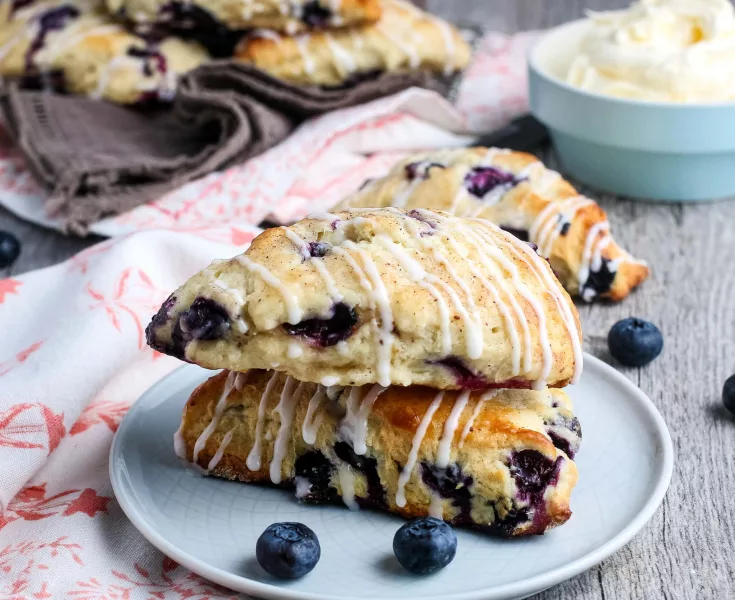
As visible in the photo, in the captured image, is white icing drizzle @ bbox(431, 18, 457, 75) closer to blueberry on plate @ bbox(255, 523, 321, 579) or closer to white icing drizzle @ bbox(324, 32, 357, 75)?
white icing drizzle @ bbox(324, 32, 357, 75)

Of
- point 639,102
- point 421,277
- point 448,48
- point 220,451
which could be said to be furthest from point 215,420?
point 448,48

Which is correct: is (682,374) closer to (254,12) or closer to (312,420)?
(312,420)

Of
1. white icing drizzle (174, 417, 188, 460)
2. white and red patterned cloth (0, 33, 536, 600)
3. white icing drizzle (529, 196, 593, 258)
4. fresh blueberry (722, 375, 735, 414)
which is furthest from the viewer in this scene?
white icing drizzle (529, 196, 593, 258)

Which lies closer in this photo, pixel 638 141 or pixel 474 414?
pixel 474 414

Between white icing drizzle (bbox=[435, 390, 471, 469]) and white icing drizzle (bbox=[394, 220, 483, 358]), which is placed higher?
white icing drizzle (bbox=[394, 220, 483, 358])

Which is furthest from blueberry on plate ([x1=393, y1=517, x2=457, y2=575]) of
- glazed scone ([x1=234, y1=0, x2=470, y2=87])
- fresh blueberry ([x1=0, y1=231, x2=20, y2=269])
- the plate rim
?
glazed scone ([x1=234, y1=0, x2=470, y2=87])

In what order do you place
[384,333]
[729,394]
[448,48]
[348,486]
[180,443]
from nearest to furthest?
1. [384,333]
2. [348,486]
3. [180,443]
4. [729,394]
5. [448,48]

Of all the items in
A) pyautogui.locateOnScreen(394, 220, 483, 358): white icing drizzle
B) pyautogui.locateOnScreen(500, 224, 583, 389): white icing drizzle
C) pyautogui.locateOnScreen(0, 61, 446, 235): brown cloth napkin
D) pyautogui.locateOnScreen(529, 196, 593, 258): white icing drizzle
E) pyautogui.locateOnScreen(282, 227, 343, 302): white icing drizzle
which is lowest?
pyautogui.locateOnScreen(0, 61, 446, 235): brown cloth napkin
